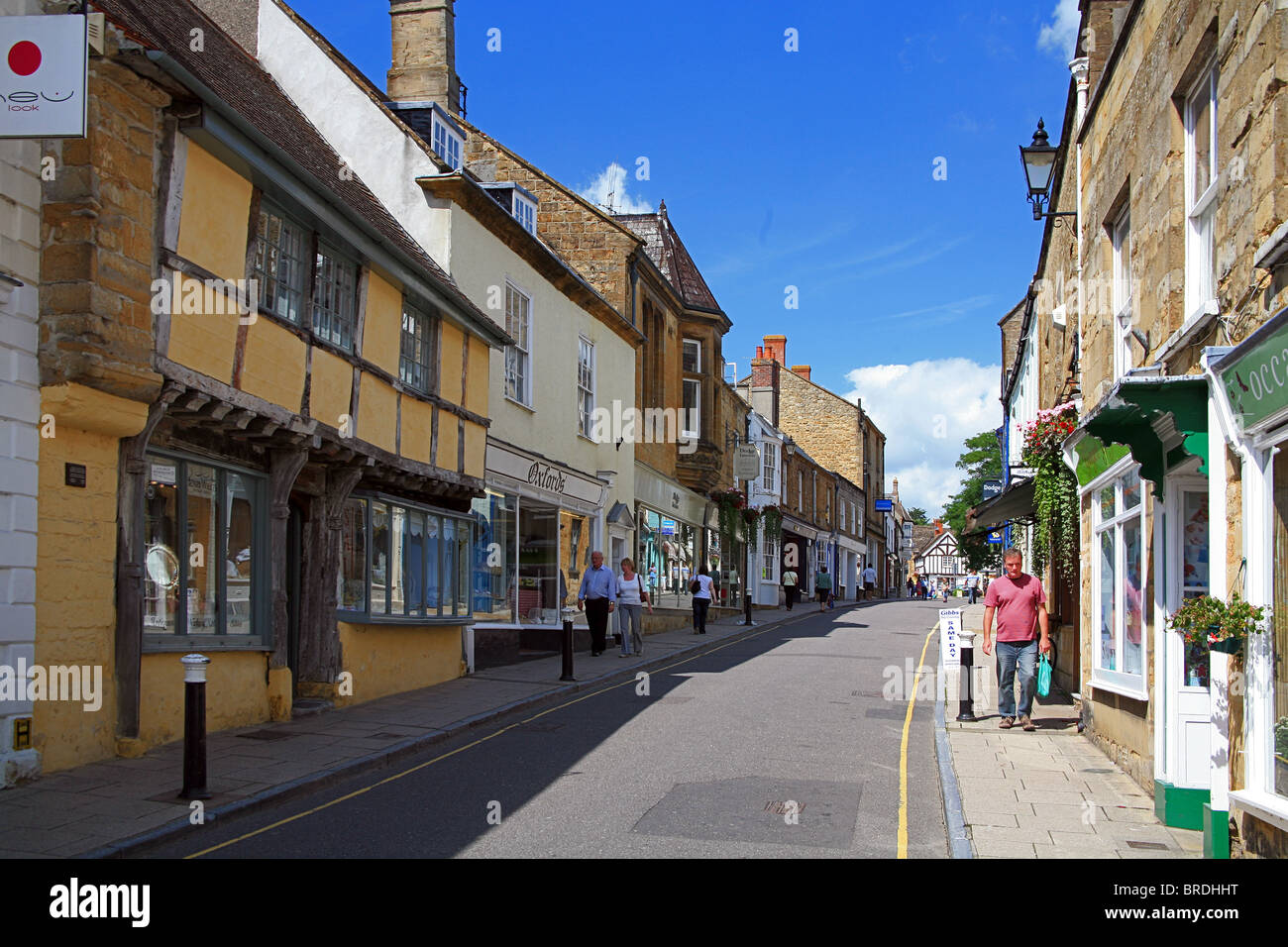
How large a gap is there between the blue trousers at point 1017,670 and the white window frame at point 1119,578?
1.99 feet

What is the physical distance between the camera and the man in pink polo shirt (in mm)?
11541

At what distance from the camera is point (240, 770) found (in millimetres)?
8859

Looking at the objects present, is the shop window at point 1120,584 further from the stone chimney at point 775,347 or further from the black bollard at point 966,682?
the stone chimney at point 775,347

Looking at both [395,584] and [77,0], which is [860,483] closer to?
[395,584]

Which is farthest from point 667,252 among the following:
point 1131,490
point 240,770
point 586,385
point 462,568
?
point 240,770

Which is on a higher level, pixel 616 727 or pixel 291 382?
pixel 291 382

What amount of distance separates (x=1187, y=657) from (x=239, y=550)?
27.2 ft

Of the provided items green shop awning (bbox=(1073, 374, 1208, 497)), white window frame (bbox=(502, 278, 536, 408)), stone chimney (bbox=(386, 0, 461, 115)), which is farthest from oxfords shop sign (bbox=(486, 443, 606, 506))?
green shop awning (bbox=(1073, 374, 1208, 497))

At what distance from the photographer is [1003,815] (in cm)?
790

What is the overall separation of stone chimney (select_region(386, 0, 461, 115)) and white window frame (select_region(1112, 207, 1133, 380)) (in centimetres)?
1294

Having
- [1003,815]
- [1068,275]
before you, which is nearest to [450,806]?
[1003,815]

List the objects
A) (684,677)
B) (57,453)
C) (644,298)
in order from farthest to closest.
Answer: (644,298)
(684,677)
(57,453)

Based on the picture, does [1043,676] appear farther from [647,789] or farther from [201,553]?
[201,553]
